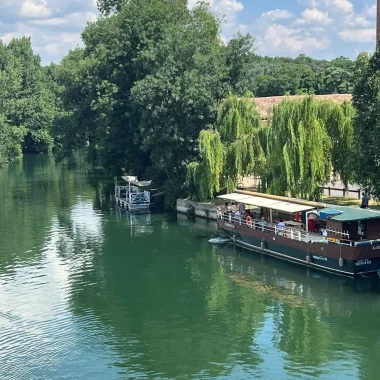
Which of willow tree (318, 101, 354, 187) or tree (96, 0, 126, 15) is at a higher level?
tree (96, 0, 126, 15)

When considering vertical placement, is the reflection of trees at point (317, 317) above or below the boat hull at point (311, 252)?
below

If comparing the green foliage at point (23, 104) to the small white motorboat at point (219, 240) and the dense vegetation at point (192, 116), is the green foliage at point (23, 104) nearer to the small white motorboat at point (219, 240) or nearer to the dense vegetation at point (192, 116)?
the dense vegetation at point (192, 116)

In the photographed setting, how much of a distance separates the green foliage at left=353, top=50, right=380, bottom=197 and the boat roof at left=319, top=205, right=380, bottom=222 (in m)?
1.61

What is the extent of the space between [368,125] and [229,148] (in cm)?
1569

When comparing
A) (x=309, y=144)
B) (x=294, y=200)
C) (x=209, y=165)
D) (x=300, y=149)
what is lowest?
(x=294, y=200)

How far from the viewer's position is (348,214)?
33094 mm

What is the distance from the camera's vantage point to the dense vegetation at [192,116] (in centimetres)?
4081

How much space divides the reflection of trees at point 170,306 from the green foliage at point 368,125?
895 cm

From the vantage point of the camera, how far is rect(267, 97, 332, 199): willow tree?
132 feet

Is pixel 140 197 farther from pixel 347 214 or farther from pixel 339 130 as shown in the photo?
pixel 347 214

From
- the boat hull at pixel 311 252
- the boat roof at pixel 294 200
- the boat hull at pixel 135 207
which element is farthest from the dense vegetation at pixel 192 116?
the boat hull at pixel 311 252

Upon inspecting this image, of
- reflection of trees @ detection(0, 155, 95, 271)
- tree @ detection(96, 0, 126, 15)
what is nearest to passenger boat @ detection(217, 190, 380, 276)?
reflection of trees @ detection(0, 155, 95, 271)

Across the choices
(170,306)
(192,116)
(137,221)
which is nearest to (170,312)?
(170,306)

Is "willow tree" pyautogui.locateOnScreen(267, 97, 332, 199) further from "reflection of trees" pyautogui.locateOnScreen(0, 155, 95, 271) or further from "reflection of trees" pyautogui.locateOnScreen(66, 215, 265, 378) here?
"reflection of trees" pyautogui.locateOnScreen(0, 155, 95, 271)
